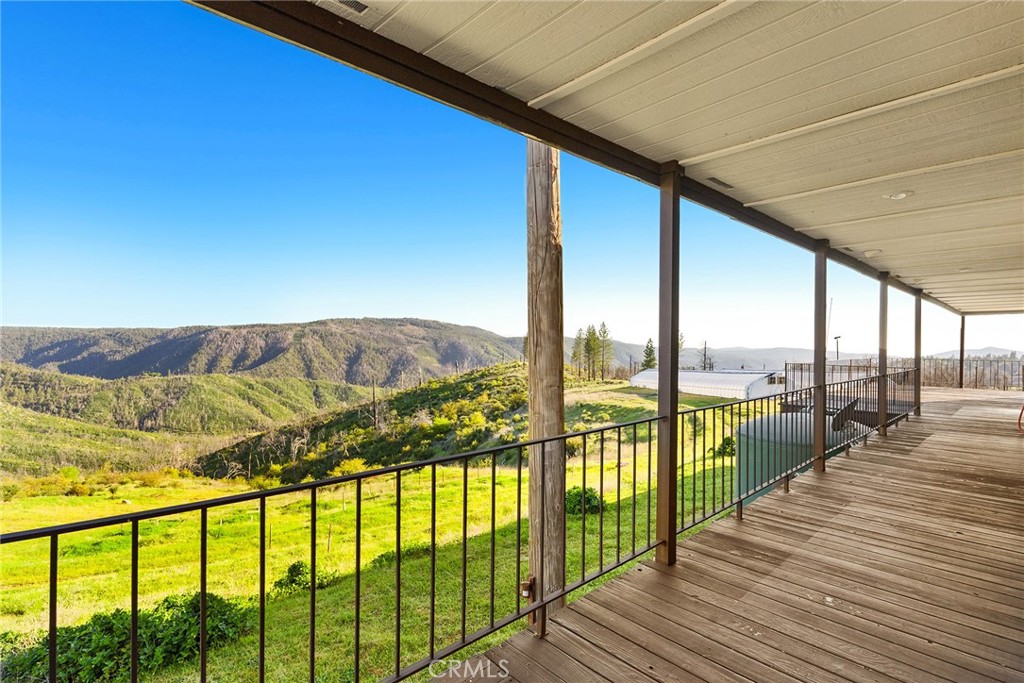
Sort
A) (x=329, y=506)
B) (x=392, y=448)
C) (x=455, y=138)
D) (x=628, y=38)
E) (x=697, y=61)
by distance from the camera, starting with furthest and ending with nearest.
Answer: (x=455, y=138)
(x=392, y=448)
(x=329, y=506)
(x=697, y=61)
(x=628, y=38)

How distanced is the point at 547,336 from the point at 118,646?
7335mm

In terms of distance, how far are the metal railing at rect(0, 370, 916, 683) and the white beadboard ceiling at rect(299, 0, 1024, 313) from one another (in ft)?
4.79

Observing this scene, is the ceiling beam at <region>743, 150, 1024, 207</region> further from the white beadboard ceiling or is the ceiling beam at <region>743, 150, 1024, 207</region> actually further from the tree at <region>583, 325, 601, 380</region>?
the tree at <region>583, 325, 601, 380</region>

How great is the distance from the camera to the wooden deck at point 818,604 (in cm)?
179

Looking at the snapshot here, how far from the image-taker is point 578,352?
27.3 meters

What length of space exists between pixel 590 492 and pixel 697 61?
350 inches

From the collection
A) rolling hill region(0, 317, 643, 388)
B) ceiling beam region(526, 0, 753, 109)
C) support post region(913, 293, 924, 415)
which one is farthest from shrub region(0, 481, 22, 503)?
support post region(913, 293, 924, 415)

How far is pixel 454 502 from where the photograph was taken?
1311 centimetres

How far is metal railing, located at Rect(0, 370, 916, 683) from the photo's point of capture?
130 cm

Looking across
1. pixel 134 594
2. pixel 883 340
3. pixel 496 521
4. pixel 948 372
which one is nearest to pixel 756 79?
pixel 134 594

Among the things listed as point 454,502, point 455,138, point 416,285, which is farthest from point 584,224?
point 454,502

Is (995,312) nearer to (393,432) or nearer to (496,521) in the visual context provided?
A: (496,521)

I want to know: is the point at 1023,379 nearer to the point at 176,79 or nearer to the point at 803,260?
the point at 803,260

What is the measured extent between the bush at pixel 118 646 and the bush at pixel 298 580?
8.44 ft
